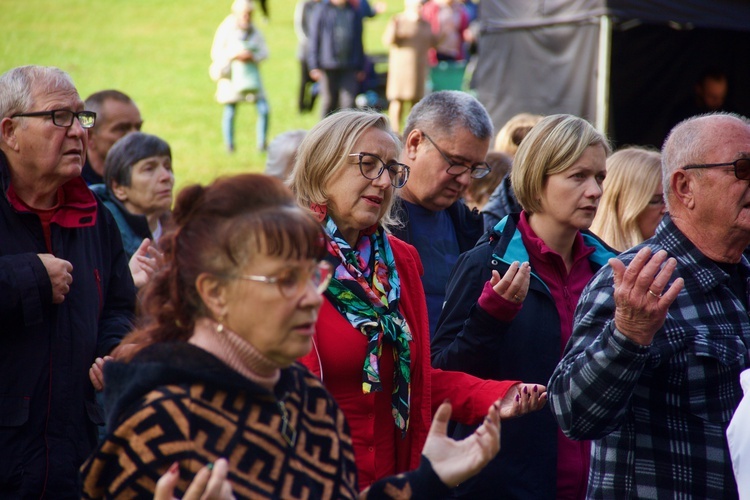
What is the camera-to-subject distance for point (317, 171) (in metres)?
3.49

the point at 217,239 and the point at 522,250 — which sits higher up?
the point at 217,239

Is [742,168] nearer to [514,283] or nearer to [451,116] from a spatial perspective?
[514,283]

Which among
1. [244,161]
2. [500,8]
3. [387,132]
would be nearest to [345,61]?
[244,161]

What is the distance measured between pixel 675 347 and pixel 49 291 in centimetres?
214

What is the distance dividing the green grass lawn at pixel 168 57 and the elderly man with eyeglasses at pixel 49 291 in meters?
9.77

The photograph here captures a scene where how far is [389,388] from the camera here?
131 inches

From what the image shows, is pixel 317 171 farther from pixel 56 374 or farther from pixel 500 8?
pixel 500 8

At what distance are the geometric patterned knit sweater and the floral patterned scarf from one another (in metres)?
0.89

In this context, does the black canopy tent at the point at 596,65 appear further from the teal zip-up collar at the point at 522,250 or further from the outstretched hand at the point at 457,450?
the outstretched hand at the point at 457,450

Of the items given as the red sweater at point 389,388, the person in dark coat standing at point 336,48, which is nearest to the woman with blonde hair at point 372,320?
the red sweater at point 389,388

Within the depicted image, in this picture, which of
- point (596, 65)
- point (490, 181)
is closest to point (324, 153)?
point (490, 181)

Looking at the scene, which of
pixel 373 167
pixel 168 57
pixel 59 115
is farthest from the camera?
pixel 168 57

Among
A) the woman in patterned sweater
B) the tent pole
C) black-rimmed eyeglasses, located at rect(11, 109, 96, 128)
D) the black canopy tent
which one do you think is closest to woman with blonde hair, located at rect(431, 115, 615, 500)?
the woman in patterned sweater

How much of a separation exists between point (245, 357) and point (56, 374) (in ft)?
4.98
